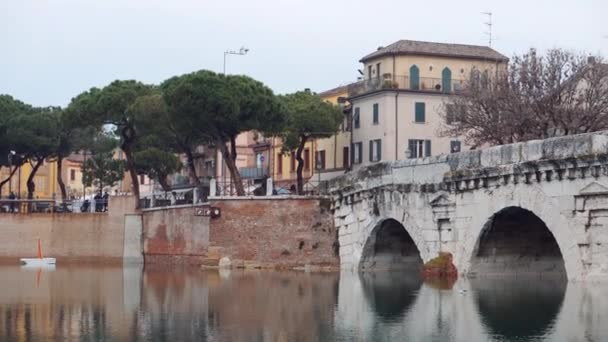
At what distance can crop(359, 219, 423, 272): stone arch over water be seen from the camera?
57812 millimetres

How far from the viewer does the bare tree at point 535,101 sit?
63375 millimetres

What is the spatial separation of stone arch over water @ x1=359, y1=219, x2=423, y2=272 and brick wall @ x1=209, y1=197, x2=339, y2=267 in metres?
4.00

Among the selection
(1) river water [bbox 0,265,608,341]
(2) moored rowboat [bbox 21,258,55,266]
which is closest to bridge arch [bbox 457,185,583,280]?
(1) river water [bbox 0,265,608,341]

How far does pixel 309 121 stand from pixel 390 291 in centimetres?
3220

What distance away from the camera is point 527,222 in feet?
Answer: 157

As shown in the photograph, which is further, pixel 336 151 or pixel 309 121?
pixel 336 151

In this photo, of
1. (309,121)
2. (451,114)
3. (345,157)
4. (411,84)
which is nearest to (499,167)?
(451,114)

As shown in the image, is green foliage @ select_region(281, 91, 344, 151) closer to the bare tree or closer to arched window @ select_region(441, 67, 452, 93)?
arched window @ select_region(441, 67, 452, 93)

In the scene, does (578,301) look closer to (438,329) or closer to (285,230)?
(438,329)

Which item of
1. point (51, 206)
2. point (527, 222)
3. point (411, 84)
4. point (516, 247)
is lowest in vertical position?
point (516, 247)

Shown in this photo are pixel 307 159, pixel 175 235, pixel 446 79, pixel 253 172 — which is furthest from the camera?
pixel 253 172

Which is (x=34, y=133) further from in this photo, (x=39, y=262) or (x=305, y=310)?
(x=305, y=310)

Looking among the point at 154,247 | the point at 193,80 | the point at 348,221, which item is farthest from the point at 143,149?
the point at 348,221

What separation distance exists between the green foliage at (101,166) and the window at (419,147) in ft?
91.1
